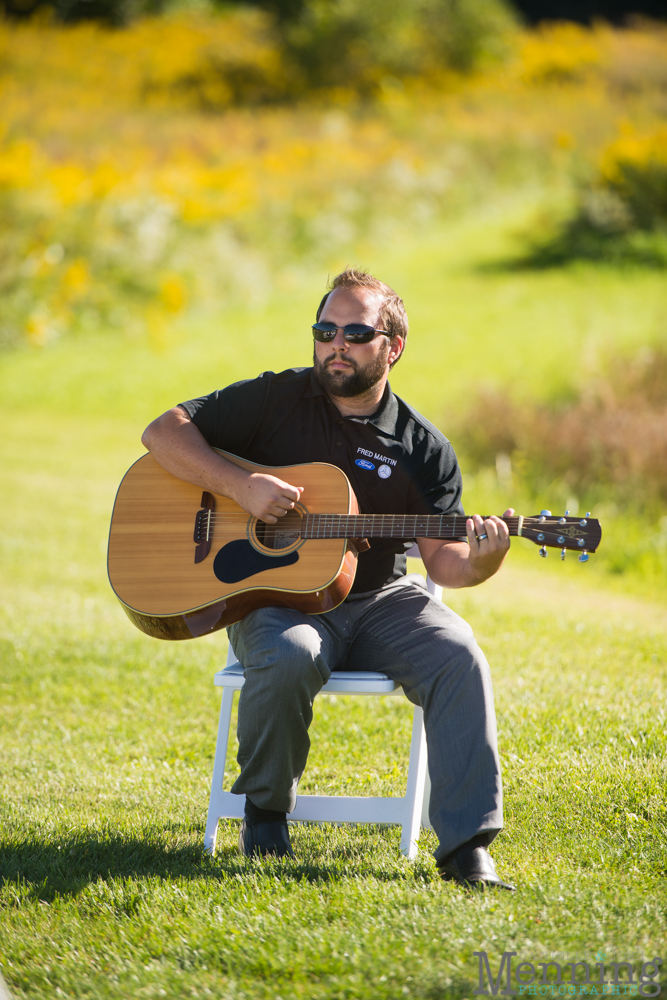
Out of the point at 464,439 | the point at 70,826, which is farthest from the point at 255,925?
the point at 464,439

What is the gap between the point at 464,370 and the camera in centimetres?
1166

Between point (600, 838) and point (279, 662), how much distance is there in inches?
46.8

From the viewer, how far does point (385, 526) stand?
2.93m

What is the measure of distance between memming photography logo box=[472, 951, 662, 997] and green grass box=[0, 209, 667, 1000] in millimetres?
37

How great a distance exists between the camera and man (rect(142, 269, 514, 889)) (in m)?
2.70

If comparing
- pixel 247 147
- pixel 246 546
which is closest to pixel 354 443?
pixel 246 546

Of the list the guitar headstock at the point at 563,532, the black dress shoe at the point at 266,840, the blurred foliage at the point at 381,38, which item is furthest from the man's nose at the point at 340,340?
the blurred foliage at the point at 381,38

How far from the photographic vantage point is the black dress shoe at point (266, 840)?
9.29 feet

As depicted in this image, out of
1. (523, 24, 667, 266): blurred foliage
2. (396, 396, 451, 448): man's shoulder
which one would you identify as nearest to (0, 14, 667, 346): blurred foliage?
(523, 24, 667, 266): blurred foliage

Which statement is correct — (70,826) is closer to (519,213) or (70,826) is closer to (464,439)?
(464,439)

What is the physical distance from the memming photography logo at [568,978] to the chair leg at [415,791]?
0.78 metres

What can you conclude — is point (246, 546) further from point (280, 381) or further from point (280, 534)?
point (280, 381)

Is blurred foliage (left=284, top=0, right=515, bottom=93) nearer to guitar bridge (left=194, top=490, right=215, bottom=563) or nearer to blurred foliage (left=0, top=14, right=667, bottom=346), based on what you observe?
blurred foliage (left=0, top=14, right=667, bottom=346)

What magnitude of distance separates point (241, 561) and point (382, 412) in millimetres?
733
